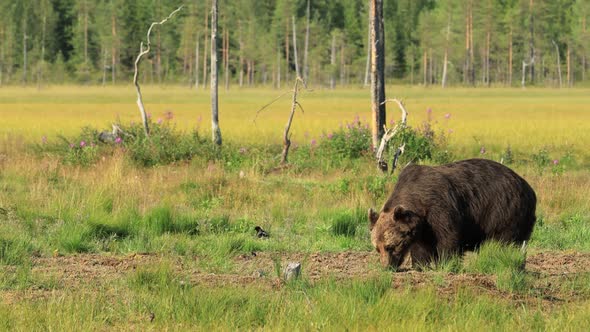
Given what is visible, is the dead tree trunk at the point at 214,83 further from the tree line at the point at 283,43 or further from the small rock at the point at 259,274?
the tree line at the point at 283,43

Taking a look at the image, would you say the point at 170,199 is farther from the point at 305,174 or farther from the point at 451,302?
the point at 451,302

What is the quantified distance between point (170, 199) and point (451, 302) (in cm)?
760

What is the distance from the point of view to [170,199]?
43.7ft

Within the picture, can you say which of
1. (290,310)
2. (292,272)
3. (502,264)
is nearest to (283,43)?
(502,264)

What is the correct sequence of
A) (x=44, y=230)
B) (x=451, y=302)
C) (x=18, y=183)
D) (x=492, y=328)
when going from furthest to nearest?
(x=18, y=183) → (x=44, y=230) → (x=451, y=302) → (x=492, y=328)

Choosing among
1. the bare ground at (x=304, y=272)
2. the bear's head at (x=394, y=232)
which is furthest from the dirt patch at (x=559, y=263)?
the bear's head at (x=394, y=232)

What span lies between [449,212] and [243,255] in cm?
248

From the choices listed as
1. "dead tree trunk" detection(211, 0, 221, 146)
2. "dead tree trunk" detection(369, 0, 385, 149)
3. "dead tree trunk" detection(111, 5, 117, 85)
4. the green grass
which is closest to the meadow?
the green grass

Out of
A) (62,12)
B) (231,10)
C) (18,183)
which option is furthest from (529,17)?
(18,183)

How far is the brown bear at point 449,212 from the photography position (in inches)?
284

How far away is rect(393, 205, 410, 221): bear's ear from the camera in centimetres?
702

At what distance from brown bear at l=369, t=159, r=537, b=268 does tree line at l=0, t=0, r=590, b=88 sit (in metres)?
96.9

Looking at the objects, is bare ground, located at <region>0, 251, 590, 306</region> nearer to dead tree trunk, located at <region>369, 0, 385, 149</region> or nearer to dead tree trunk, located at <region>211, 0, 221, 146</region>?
dead tree trunk, located at <region>369, 0, 385, 149</region>

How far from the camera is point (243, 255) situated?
29.6 feet
